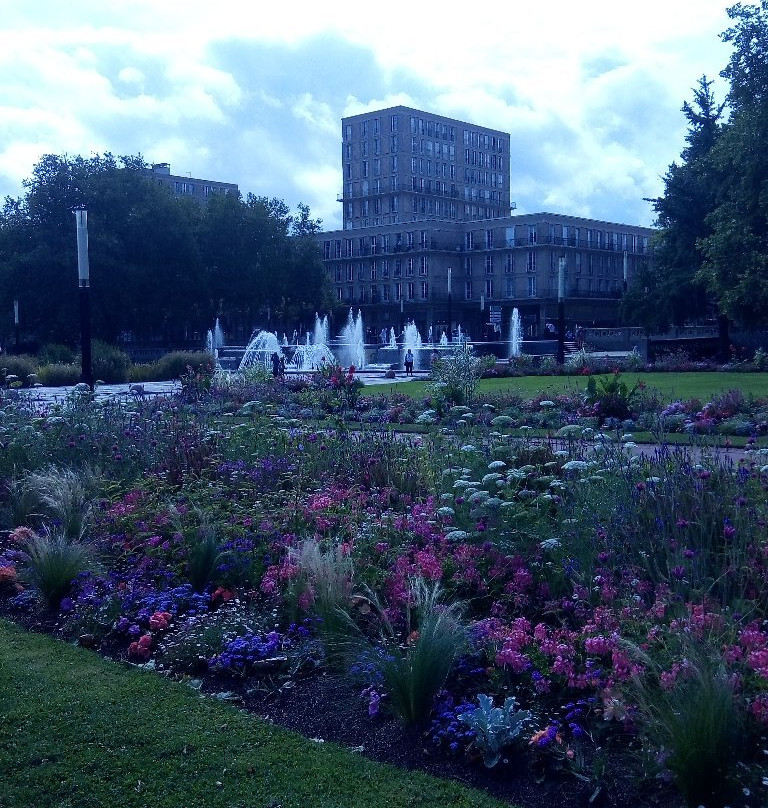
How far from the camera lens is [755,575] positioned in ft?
16.2

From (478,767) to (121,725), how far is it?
1625mm

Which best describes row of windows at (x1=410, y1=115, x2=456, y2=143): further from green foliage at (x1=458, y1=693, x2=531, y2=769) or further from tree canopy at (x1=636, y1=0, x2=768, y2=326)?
green foliage at (x1=458, y1=693, x2=531, y2=769)

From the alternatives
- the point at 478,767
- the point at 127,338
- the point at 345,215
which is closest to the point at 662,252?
the point at 127,338

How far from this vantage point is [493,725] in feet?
13.3

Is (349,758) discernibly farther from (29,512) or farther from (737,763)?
(29,512)

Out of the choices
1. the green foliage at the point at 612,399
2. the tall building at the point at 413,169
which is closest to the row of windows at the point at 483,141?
the tall building at the point at 413,169

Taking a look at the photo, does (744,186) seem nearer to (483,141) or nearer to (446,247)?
(446,247)

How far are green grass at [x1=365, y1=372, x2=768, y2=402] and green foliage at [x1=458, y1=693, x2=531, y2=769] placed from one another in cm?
1707

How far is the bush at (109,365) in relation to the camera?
118ft

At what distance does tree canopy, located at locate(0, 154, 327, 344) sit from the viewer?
51.8 metres

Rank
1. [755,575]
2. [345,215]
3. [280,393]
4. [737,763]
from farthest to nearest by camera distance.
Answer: [345,215] < [280,393] < [755,575] < [737,763]

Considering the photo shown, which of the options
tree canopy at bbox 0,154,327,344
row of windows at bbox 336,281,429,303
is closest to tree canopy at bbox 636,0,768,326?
tree canopy at bbox 0,154,327,344

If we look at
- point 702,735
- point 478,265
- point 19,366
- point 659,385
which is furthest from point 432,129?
point 702,735

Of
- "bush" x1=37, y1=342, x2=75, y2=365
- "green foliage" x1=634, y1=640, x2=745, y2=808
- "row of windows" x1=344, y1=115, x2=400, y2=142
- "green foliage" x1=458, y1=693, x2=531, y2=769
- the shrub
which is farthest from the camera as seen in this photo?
"row of windows" x1=344, y1=115, x2=400, y2=142
